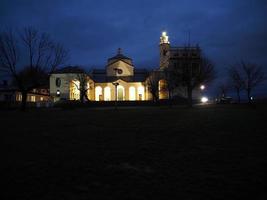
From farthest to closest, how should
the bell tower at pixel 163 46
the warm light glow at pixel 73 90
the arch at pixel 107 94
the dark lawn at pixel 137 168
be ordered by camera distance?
the bell tower at pixel 163 46 → the arch at pixel 107 94 → the warm light glow at pixel 73 90 → the dark lawn at pixel 137 168

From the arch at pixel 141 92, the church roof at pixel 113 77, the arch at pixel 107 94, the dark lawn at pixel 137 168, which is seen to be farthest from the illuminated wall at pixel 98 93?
the dark lawn at pixel 137 168

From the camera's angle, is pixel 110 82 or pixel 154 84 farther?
pixel 110 82

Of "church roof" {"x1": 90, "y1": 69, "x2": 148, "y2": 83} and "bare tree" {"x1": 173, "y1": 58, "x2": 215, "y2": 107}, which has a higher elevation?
"church roof" {"x1": 90, "y1": 69, "x2": 148, "y2": 83}

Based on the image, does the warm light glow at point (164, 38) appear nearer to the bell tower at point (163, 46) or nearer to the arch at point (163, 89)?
the bell tower at point (163, 46)

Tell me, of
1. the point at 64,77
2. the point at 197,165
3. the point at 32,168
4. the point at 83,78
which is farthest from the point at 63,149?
the point at 64,77

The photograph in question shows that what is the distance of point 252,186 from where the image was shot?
5.32m

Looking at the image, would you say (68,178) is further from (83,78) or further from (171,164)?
(83,78)

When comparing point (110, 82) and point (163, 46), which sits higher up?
point (163, 46)

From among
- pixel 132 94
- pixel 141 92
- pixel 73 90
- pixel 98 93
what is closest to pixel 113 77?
pixel 98 93

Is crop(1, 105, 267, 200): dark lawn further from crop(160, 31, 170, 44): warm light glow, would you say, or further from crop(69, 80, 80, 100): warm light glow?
crop(160, 31, 170, 44): warm light glow

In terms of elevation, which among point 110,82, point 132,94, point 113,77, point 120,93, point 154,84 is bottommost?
point 132,94

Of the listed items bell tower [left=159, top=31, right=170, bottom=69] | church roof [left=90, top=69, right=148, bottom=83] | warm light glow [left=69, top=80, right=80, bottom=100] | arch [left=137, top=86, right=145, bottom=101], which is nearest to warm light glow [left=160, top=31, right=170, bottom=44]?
bell tower [left=159, top=31, right=170, bottom=69]

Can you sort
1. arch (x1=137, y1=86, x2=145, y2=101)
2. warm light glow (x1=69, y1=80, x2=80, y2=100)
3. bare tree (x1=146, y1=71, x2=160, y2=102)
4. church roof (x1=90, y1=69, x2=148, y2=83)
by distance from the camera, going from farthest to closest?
church roof (x1=90, y1=69, x2=148, y2=83), arch (x1=137, y1=86, x2=145, y2=101), warm light glow (x1=69, y1=80, x2=80, y2=100), bare tree (x1=146, y1=71, x2=160, y2=102)

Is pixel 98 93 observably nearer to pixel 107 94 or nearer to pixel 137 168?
pixel 107 94
